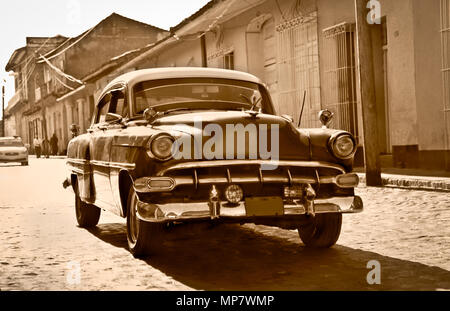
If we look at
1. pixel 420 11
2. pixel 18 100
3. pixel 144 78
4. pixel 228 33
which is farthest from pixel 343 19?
pixel 18 100

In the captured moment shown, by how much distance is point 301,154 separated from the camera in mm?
5387

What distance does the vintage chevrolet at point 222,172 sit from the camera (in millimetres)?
5016

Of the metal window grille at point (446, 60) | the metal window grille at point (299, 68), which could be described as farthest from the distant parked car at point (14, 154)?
the metal window grille at point (446, 60)

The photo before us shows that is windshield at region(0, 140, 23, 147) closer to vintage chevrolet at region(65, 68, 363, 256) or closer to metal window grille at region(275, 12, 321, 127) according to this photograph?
metal window grille at region(275, 12, 321, 127)

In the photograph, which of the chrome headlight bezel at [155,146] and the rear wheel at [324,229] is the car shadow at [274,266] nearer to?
the rear wheel at [324,229]

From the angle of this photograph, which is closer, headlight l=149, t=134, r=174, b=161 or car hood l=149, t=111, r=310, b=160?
headlight l=149, t=134, r=174, b=161

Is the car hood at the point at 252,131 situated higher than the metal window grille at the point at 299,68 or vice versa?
the metal window grille at the point at 299,68

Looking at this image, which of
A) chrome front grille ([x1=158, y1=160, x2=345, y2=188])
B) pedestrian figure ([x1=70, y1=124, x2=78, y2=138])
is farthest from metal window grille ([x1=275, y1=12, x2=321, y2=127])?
chrome front grille ([x1=158, y1=160, x2=345, y2=188])

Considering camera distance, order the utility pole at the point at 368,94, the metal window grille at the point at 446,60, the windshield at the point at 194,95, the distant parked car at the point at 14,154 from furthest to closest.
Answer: the distant parked car at the point at 14,154, the metal window grille at the point at 446,60, the utility pole at the point at 368,94, the windshield at the point at 194,95

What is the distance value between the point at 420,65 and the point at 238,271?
8587 mm

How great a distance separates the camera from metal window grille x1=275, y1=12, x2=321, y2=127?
16.0m

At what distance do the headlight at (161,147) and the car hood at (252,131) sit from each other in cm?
8

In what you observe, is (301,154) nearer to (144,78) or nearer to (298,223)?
(298,223)

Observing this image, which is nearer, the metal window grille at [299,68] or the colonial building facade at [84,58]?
the metal window grille at [299,68]
